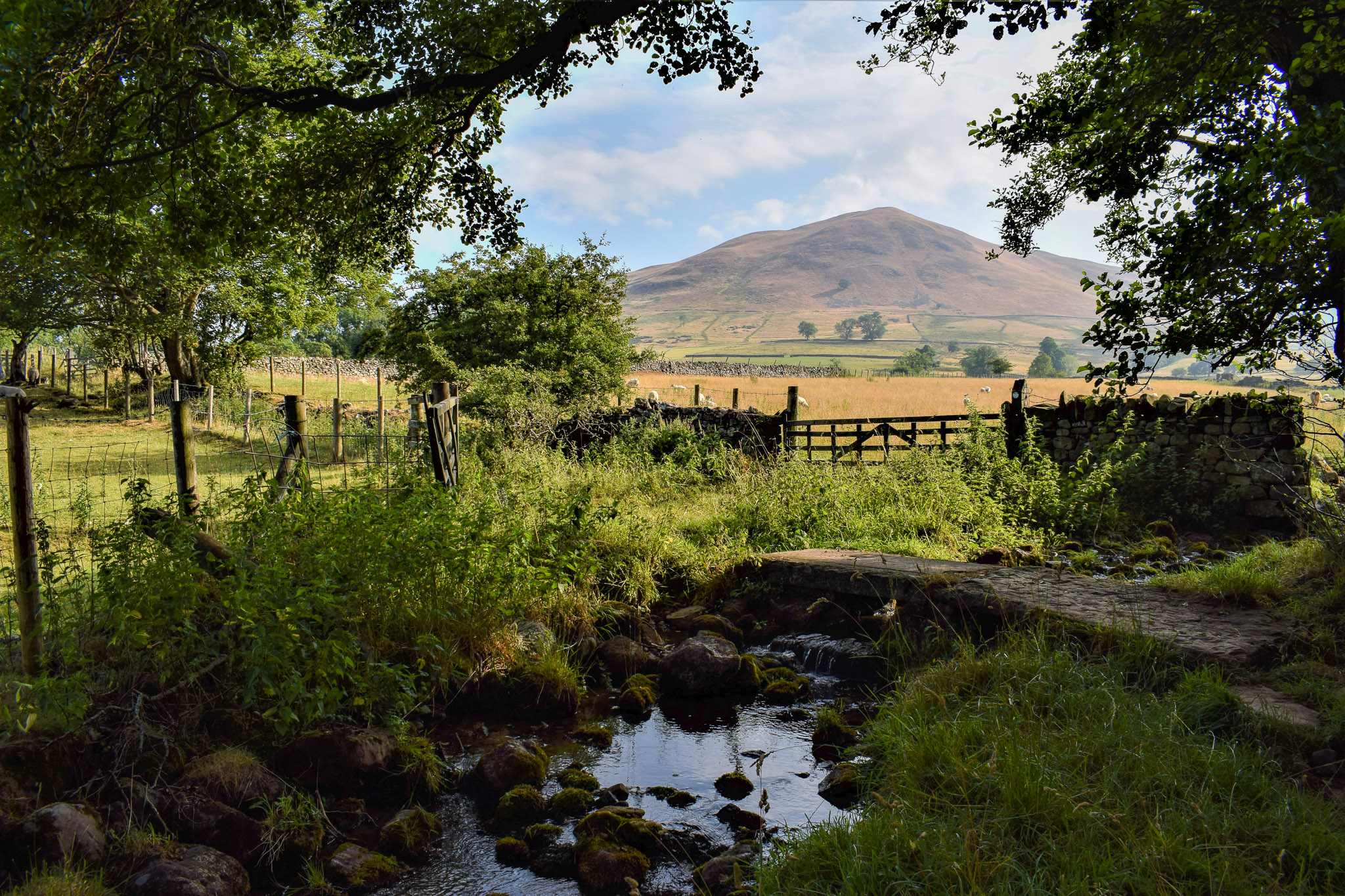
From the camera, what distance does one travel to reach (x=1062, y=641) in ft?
18.0

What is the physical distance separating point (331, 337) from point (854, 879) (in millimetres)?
71507

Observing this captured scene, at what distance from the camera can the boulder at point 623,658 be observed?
6.65 meters

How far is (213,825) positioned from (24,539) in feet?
6.77

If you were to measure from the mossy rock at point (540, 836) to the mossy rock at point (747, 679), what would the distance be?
229cm

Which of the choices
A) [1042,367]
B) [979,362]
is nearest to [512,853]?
[1042,367]

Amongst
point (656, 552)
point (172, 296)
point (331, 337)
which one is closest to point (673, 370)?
point (331, 337)

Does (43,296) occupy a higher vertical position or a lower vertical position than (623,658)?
higher

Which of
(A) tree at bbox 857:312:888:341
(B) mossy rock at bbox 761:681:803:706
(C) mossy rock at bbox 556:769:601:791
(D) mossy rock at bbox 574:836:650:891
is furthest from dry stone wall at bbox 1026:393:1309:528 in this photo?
(A) tree at bbox 857:312:888:341

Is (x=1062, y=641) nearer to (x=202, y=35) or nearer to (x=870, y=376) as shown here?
(x=202, y=35)

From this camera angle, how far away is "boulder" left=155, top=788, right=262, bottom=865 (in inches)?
162

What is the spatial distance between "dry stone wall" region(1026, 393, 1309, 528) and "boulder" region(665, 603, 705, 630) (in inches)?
248

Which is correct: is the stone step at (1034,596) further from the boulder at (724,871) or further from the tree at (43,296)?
the tree at (43,296)

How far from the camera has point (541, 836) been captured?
4.32 meters

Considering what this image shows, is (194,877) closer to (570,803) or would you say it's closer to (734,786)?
(570,803)
